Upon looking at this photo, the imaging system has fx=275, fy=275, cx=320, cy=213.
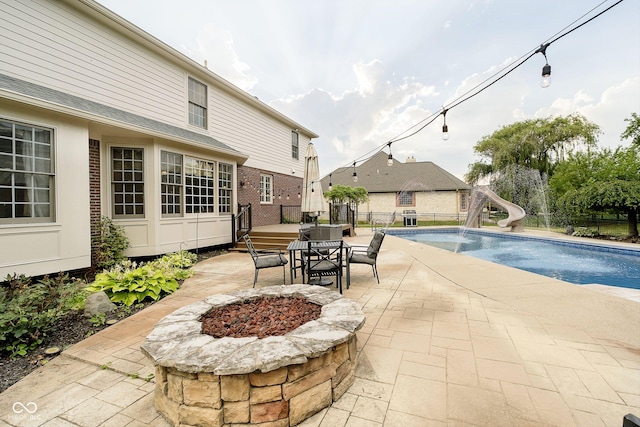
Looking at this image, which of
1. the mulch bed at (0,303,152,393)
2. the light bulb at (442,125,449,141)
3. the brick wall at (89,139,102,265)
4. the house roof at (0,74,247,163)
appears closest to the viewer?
the mulch bed at (0,303,152,393)

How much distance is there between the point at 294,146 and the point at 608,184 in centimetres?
Result: 1572

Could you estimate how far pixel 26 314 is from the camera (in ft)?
10.7

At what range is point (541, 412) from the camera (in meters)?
1.96

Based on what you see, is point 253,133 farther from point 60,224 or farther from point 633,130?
point 633,130

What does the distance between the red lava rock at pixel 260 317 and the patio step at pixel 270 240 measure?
5.83m

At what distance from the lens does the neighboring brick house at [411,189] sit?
80.8ft

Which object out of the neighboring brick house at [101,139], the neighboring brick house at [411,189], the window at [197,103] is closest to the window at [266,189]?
the neighboring brick house at [101,139]

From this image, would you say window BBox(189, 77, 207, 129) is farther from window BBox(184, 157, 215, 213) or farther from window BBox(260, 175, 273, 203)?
window BBox(260, 175, 273, 203)

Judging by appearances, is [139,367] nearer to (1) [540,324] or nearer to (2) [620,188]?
(1) [540,324]

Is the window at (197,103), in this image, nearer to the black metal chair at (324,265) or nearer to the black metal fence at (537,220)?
the black metal chair at (324,265)

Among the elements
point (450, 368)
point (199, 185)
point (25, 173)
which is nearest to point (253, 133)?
point (199, 185)

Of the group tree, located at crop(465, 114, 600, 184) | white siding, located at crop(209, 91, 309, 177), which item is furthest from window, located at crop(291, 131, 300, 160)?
tree, located at crop(465, 114, 600, 184)

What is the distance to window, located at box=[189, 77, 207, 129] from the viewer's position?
30.5ft

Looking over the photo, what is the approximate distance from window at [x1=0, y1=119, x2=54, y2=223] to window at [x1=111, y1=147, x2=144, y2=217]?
1.62m
